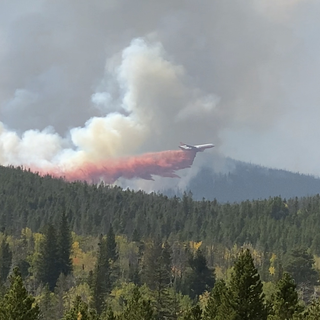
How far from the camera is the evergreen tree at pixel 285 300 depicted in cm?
4969

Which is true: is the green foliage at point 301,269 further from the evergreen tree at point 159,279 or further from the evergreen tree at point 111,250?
the evergreen tree at point 111,250

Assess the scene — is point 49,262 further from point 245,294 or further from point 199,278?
point 245,294

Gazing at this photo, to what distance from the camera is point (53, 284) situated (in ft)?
518

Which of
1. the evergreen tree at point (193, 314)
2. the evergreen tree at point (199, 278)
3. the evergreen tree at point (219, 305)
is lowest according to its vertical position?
the evergreen tree at point (193, 314)

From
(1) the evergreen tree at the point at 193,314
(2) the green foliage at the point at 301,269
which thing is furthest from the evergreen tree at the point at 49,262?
(1) the evergreen tree at the point at 193,314

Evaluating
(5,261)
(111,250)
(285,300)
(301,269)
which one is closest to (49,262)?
(5,261)

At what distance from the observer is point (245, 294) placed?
52.7 metres

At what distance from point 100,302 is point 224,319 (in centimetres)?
6243

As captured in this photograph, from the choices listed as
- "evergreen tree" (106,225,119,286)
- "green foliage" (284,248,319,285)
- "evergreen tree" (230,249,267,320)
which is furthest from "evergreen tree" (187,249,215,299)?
"evergreen tree" (230,249,267,320)

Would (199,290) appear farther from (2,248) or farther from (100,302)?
(2,248)

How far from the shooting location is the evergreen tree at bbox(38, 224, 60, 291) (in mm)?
156750

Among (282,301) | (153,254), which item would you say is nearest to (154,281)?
(153,254)

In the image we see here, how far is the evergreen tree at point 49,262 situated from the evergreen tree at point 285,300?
116 m

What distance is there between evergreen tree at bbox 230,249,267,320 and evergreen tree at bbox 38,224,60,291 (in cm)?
11213
